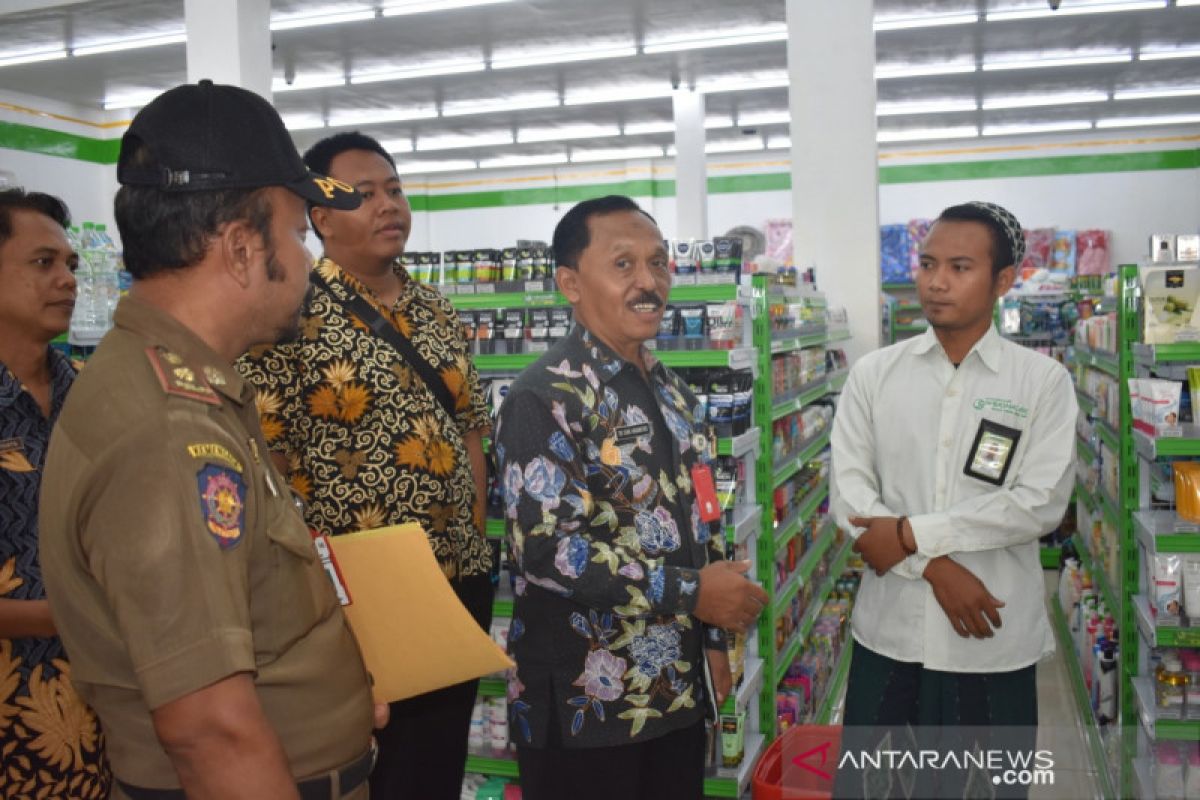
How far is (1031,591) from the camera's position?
2.64 metres

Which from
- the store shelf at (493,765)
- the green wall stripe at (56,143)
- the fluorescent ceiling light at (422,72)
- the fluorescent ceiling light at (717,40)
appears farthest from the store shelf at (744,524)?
the green wall stripe at (56,143)

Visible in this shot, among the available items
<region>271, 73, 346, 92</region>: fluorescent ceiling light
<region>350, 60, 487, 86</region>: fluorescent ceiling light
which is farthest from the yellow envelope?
<region>271, 73, 346, 92</region>: fluorescent ceiling light

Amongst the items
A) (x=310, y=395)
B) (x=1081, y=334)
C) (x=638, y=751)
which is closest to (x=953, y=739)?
(x=638, y=751)

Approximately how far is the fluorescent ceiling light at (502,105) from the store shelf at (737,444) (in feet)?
A: 34.6

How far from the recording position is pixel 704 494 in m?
2.30

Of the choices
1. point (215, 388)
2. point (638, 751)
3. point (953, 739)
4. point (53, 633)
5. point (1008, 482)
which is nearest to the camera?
point (953, 739)

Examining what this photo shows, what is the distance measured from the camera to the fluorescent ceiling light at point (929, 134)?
1645 cm

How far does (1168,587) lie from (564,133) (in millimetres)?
14002

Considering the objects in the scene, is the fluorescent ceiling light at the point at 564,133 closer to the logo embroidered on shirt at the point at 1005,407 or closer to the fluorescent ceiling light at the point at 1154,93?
the fluorescent ceiling light at the point at 1154,93

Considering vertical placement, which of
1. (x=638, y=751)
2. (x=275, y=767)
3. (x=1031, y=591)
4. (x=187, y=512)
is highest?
(x=187, y=512)

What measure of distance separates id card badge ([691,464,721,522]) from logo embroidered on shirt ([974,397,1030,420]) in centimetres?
83

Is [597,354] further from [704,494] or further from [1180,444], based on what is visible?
[1180,444]

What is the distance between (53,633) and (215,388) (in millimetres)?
995

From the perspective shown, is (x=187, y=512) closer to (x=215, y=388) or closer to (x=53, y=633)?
(x=215, y=388)
